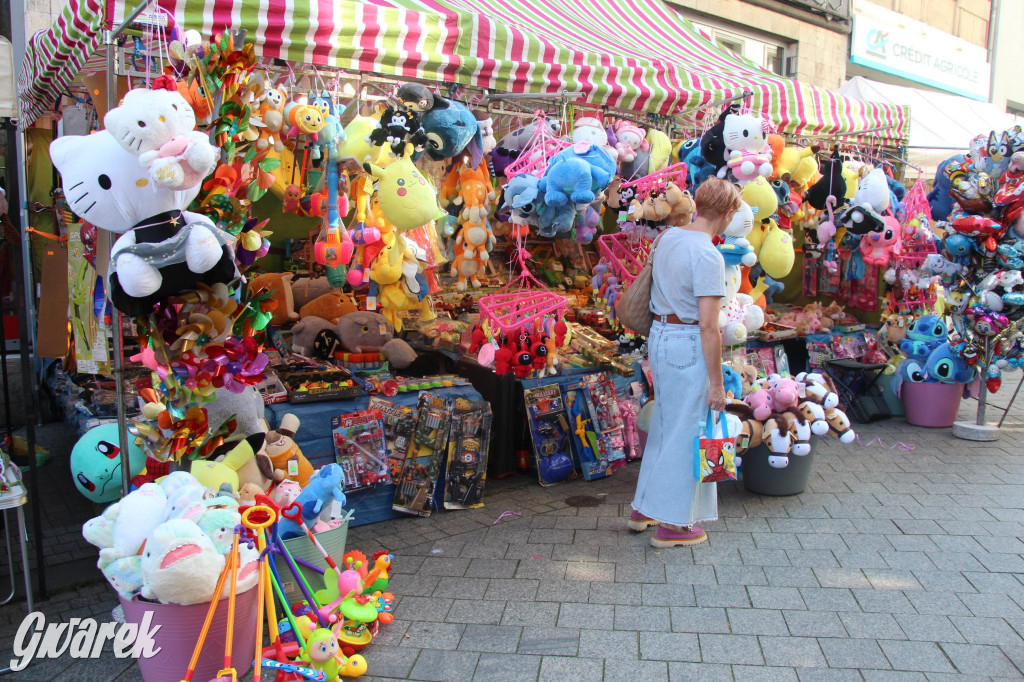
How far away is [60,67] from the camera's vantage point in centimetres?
356

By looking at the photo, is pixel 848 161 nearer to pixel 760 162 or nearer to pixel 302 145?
pixel 760 162

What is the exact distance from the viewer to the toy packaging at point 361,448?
148 inches

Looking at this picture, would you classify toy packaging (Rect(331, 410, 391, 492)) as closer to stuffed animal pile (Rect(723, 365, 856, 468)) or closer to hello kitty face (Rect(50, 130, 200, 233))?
hello kitty face (Rect(50, 130, 200, 233))

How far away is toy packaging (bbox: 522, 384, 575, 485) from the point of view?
4539 millimetres

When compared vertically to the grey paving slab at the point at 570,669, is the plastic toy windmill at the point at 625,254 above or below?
above

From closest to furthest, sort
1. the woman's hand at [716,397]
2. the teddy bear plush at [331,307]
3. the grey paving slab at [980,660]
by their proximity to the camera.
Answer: the grey paving slab at [980,660] → the woman's hand at [716,397] → the teddy bear plush at [331,307]

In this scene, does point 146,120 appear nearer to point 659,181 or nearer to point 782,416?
point 659,181

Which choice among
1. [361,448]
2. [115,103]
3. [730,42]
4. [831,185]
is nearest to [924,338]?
[831,185]

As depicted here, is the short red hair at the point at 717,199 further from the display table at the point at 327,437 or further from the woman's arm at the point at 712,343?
the display table at the point at 327,437

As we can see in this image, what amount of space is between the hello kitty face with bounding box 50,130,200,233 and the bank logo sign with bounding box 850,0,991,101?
12775 mm

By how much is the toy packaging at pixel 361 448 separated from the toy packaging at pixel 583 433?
51.2 inches

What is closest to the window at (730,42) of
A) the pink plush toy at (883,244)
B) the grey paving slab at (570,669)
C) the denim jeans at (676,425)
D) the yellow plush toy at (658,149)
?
the pink plush toy at (883,244)

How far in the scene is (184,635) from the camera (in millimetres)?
2338

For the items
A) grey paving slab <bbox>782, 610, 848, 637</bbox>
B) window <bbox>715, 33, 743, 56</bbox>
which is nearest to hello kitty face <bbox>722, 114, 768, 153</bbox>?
grey paving slab <bbox>782, 610, 848, 637</bbox>
